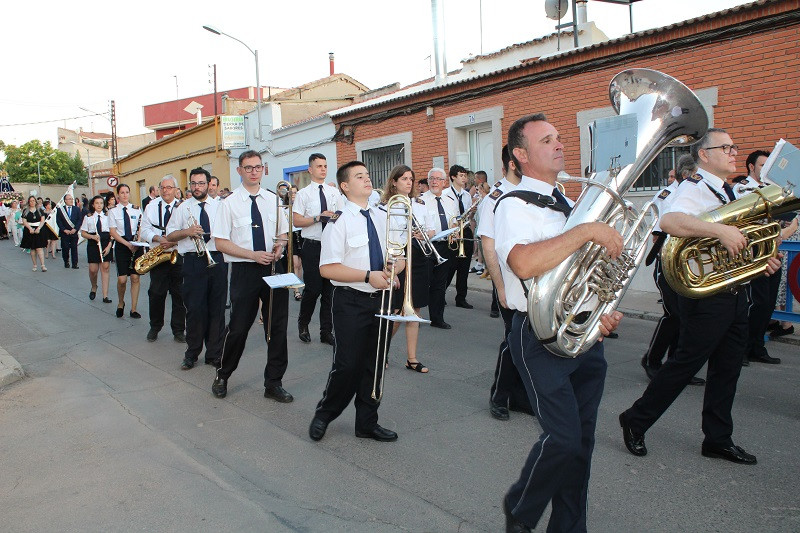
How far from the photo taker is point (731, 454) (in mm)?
4234

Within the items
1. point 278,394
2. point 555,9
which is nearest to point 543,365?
point 278,394

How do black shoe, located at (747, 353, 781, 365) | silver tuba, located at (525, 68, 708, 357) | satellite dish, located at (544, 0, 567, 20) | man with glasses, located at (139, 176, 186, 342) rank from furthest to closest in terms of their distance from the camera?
1. satellite dish, located at (544, 0, 567, 20)
2. man with glasses, located at (139, 176, 186, 342)
3. black shoe, located at (747, 353, 781, 365)
4. silver tuba, located at (525, 68, 708, 357)

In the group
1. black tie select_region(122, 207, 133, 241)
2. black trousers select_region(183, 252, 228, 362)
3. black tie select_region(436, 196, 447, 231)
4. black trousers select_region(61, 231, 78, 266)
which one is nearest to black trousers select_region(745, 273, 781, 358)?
black tie select_region(436, 196, 447, 231)

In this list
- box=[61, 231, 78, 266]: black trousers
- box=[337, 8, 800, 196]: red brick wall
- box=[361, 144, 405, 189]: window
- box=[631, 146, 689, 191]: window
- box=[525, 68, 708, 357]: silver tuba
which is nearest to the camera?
box=[525, 68, 708, 357]: silver tuba

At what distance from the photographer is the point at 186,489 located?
409cm

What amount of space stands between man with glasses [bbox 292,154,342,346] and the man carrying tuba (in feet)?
16.7

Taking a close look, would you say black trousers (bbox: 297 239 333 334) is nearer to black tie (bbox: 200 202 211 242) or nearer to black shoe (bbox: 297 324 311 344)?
black shoe (bbox: 297 324 311 344)

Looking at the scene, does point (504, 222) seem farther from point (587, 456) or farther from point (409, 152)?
point (409, 152)

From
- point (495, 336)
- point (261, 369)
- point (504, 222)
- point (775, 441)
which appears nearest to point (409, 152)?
point (495, 336)

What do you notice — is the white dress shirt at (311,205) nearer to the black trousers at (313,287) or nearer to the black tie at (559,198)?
the black trousers at (313,287)

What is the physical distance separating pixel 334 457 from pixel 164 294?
16.1ft

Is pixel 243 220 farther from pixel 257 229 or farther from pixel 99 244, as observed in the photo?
pixel 99 244

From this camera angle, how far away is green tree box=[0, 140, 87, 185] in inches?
2753

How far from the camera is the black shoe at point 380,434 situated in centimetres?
477
